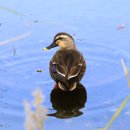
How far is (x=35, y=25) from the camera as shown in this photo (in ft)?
25.0

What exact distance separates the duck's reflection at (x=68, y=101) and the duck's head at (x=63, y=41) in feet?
2.96

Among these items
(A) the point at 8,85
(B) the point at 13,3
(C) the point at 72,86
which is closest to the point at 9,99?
(A) the point at 8,85

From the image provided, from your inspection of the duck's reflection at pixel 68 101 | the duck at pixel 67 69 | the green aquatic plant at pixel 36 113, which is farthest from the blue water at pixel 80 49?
the green aquatic plant at pixel 36 113

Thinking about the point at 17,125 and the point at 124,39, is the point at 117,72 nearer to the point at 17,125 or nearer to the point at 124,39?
the point at 124,39

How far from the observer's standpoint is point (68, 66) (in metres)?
5.37

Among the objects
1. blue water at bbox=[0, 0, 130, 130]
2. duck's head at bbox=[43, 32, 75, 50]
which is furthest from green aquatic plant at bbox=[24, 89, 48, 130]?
duck's head at bbox=[43, 32, 75, 50]

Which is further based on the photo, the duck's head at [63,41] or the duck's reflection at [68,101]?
the duck's head at [63,41]

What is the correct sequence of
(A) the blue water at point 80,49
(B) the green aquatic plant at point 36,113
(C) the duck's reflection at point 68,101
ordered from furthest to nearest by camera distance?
(C) the duck's reflection at point 68,101 → (A) the blue water at point 80,49 → (B) the green aquatic plant at point 36,113

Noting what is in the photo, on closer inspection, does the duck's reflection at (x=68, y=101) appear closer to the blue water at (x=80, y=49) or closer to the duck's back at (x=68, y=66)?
the blue water at (x=80, y=49)

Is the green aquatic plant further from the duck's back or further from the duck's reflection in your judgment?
the duck's back

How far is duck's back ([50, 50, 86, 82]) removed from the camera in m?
5.32

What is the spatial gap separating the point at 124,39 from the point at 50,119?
2.59 meters

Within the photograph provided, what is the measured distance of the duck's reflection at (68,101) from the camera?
15.8 feet

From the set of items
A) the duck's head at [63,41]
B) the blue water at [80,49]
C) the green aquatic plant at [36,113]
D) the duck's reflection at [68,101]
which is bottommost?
the duck's reflection at [68,101]
